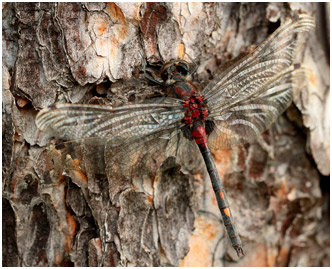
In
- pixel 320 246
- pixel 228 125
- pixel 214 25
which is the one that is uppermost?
pixel 214 25

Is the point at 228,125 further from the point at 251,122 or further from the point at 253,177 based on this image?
the point at 253,177

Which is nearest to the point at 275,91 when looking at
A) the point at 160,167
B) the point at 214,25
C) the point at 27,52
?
the point at 214,25

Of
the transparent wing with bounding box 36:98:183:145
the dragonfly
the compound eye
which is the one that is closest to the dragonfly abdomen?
the dragonfly

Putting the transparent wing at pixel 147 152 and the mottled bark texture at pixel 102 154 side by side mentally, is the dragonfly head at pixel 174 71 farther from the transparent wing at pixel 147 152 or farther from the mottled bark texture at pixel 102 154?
the transparent wing at pixel 147 152

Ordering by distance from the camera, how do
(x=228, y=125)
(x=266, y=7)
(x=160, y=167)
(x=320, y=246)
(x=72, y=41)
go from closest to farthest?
1. (x=72, y=41)
2. (x=160, y=167)
3. (x=228, y=125)
4. (x=266, y=7)
5. (x=320, y=246)

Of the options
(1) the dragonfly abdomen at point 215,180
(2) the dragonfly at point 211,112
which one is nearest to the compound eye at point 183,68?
(2) the dragonfly at point 211,112

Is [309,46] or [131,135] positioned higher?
[309,46]

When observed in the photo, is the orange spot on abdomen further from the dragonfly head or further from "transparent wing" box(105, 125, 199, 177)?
the dragonfly head
